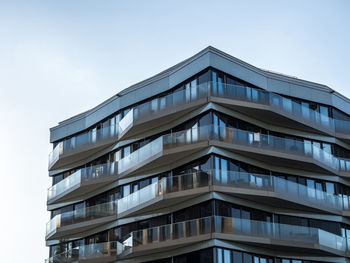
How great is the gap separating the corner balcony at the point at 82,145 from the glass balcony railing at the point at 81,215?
4.12 m

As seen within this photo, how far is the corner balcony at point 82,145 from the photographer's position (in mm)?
52188

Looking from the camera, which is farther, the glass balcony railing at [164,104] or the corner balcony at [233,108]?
the glass balcony railing at [164,104]

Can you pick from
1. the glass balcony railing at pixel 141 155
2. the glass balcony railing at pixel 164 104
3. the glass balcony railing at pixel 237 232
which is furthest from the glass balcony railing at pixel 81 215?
the glass balcony railing at pixel 164 104

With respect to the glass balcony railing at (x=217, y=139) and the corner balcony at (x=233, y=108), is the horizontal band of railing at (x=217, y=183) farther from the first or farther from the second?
the corner balcony at (x=233, y=108)

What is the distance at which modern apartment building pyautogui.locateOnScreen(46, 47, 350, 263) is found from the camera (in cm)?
4412

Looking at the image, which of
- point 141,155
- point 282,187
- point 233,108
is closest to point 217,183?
point 282,187

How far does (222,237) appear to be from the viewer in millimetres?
42438

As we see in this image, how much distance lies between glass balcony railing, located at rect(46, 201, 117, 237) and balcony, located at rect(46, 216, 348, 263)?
8.25 feet

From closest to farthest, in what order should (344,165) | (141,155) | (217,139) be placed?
(217,139) → (141,155) → (344,165)

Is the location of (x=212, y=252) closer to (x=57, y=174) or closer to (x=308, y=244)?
(x=308, y=244)

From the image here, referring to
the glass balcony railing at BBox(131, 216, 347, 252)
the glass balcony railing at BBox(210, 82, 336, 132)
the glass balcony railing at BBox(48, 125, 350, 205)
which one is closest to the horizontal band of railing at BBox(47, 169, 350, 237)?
the glass balcony railing at BBox(48, 125, 350, 205)

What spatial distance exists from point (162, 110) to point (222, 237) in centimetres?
914

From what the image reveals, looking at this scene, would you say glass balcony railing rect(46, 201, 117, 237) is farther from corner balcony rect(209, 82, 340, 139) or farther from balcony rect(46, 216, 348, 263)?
corner balcony rect(209, 82, 340, 139)

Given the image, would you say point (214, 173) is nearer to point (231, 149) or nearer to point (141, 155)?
point (231, 149)
